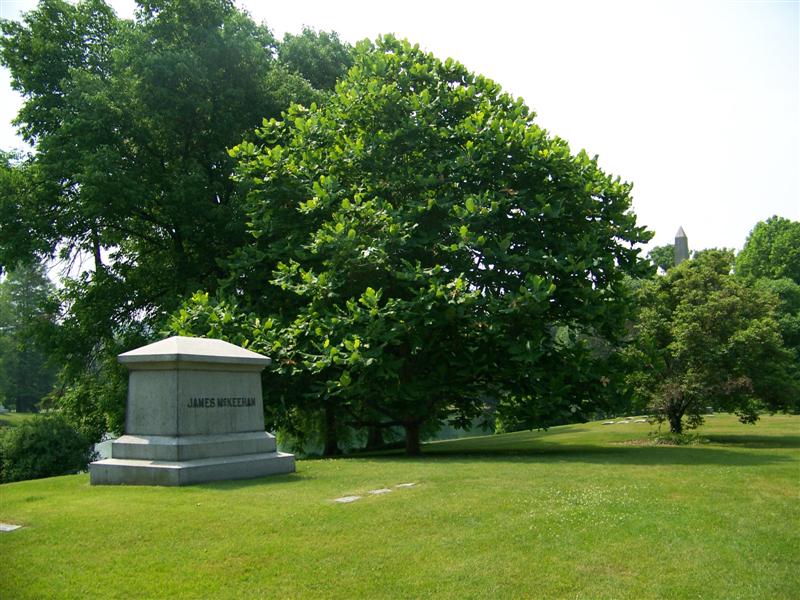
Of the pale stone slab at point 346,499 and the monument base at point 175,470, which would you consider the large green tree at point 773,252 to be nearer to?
the monument base at point 175,470

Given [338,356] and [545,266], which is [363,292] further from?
[545,266]

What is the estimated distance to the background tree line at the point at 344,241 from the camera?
676 inches

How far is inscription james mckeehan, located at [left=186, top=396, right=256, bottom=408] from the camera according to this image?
1111 cm

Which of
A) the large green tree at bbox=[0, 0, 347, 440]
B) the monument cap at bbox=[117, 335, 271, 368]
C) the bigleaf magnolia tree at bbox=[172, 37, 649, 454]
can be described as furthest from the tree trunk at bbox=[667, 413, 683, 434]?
the monument cap at bbox=[117, 335, 271, 368]

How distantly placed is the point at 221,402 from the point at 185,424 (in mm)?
824

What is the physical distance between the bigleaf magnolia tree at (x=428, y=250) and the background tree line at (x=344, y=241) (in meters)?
0.07

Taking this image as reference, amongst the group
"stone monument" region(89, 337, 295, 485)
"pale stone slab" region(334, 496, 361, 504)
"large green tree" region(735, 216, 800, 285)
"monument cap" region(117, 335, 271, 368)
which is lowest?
"pale stone slab" region(334, 496, 361, 504)

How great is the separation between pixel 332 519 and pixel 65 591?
297cm

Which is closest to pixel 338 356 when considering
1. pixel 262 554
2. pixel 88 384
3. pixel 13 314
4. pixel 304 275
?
pixel 304 275

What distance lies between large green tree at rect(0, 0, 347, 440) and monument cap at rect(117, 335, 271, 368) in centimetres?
1219

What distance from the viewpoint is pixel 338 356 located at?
51.5 feet

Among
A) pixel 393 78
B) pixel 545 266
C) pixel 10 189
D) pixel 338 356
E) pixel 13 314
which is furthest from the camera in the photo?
pixel 13 314

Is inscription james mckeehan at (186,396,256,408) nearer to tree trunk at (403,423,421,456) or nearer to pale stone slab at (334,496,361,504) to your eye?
pale stone slab at (334,496,361,504)

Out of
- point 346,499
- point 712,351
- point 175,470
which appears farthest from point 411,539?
point 712,351
